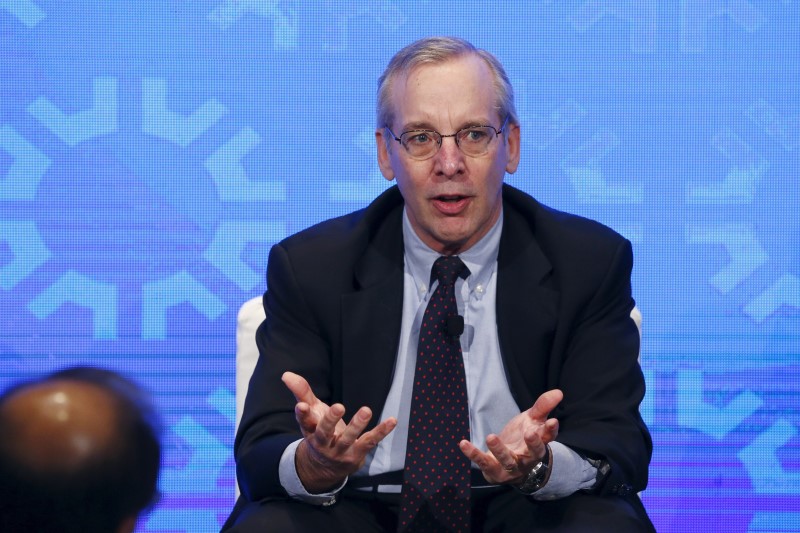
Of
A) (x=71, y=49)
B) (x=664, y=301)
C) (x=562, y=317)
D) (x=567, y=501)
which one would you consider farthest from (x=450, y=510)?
(x=71, y=49)

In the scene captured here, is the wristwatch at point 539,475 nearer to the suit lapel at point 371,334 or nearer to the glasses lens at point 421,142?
the suit lapel at point 371,334

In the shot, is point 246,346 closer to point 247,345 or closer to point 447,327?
point 247,345

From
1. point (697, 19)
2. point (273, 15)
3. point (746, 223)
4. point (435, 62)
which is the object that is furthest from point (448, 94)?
point (746, 223)

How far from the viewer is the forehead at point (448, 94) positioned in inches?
95.0

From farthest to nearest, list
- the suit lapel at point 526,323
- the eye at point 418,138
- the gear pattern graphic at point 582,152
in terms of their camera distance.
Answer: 1. the gear pattern graphic at point 582,152
2. the eye at point 418,138
3. the suit lapel at point 526,323

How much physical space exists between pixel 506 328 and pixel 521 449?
0.36m

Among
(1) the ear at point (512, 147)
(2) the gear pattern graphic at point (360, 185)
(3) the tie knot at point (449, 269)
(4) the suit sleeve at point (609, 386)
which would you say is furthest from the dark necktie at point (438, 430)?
(2) the gear pattern graphic at point (360, 185)

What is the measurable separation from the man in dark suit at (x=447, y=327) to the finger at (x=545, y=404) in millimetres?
51

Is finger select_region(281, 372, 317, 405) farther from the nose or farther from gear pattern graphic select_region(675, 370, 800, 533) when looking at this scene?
gear pattern graphic select_region(675, 370, 800, 533)

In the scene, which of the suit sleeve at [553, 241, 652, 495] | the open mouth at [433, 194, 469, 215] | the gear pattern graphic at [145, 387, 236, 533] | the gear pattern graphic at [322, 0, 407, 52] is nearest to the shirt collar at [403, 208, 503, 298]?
the open mouth at [433, 194, 469, 215]

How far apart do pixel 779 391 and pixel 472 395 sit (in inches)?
49.3

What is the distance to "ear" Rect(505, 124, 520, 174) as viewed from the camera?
2549 millimetres

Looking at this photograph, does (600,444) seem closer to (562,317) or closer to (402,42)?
(562,317)

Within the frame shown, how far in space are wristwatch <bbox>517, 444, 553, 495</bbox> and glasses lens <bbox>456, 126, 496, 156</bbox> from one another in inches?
26.6
